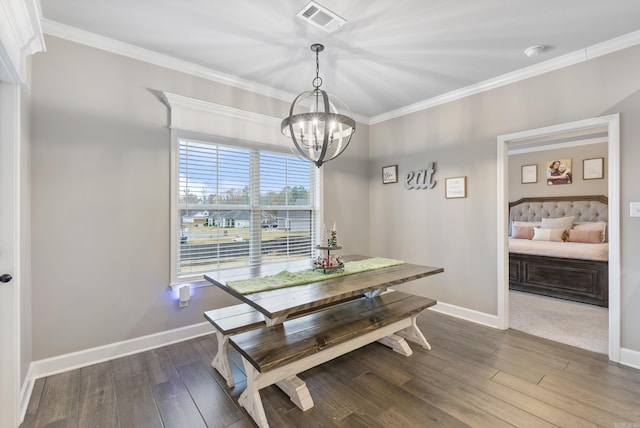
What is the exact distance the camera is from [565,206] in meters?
5.67

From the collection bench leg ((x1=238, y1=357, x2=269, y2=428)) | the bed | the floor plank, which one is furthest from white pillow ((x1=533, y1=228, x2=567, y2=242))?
the floor plank

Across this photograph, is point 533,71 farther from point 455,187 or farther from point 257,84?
point 257,84

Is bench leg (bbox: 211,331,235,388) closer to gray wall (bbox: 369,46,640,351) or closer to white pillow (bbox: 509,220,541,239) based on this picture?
gray wall (bbox: 369,46,640,351)

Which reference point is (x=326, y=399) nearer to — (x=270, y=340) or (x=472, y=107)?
(x=270, y=340)

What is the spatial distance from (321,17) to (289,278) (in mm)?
1969

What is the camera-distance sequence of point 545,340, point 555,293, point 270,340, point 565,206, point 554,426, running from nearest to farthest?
point 554,426, point 270,340, point 545,340, point 555,293, point 565,206

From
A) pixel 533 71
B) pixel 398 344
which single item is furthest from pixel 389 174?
pixel 398 344

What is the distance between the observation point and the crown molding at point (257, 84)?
2361 mm

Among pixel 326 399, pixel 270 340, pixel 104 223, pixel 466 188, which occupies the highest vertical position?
pixel 466 188

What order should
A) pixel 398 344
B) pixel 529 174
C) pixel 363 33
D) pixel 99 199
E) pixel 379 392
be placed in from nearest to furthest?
pixel 379 392 < pixel 363 33 < pixel 99 199 < pixel 398 344 < pixel 529 174

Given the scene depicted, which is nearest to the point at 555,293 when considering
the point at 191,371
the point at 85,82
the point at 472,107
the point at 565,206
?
the point at 565,206

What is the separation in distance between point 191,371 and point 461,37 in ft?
11.5

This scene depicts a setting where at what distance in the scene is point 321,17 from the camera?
214cm

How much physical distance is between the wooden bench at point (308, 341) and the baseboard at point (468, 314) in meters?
1.02
